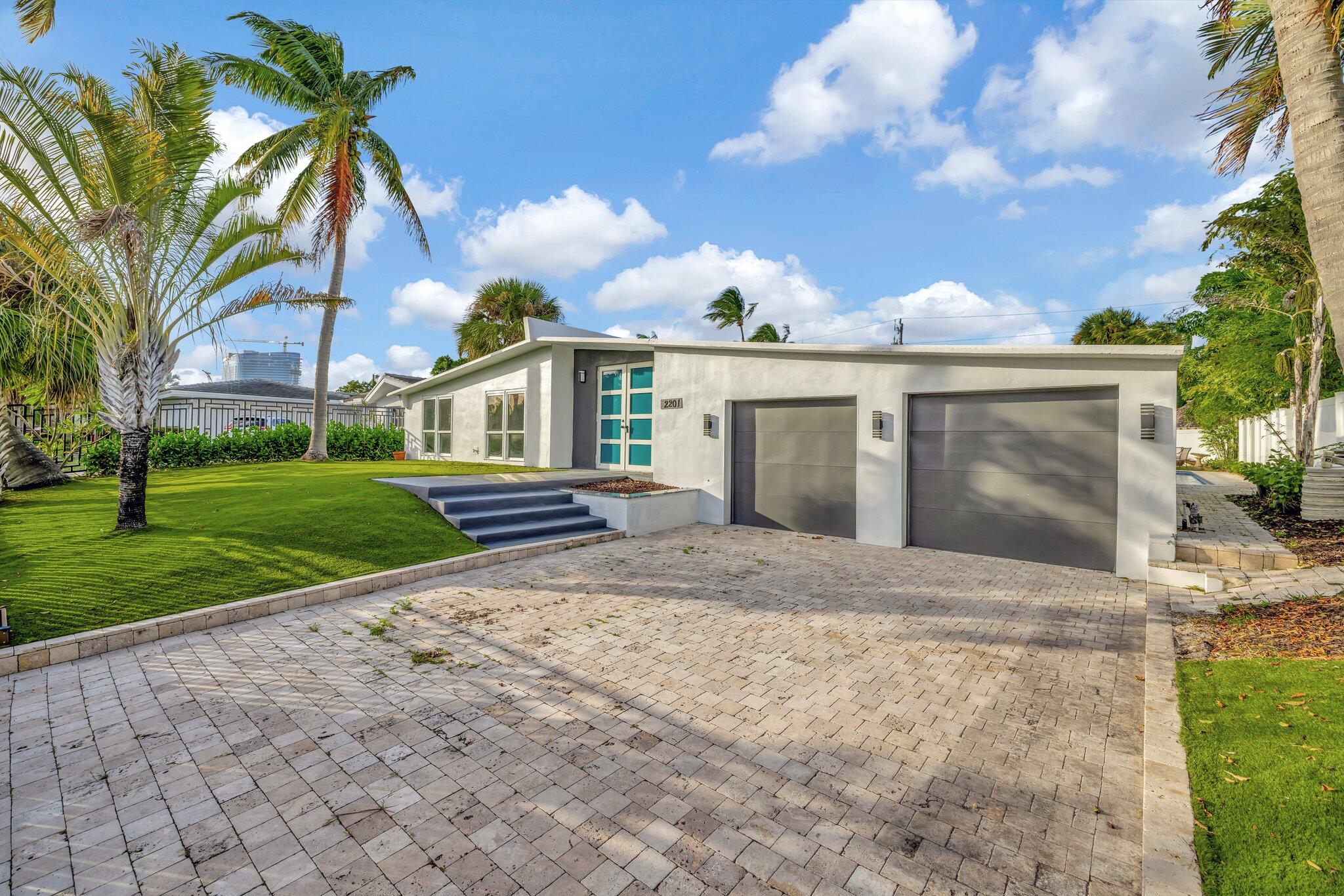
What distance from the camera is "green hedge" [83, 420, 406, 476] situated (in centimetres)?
1377

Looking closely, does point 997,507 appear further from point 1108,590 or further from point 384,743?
point 384,743

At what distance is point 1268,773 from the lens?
8.77 feet

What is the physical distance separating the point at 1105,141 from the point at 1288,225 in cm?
561

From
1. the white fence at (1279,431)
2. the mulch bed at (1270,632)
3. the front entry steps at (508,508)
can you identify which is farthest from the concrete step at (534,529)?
the white fence at (1279,431)

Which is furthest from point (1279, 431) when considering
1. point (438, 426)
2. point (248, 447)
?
point (248, 447)

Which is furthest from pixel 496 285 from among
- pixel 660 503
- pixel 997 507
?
pixel 997 507

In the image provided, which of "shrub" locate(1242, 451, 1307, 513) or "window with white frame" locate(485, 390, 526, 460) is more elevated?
"window with white frame" locate(485, 390, 526, 460)

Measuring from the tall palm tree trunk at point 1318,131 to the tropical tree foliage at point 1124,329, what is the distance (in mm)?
29628

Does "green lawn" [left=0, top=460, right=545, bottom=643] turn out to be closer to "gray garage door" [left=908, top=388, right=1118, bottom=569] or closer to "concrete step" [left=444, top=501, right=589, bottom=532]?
"concrete step" [left=444, top=501, right=589, bottom=532]

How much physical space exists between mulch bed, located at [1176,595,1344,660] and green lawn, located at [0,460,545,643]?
25.9 ft

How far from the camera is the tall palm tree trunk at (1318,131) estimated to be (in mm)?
3867

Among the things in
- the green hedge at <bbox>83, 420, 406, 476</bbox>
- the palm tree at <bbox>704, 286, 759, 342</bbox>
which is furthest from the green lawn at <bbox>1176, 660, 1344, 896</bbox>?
the palm tree at <bbox>704, 286, 759, 342</bbox>

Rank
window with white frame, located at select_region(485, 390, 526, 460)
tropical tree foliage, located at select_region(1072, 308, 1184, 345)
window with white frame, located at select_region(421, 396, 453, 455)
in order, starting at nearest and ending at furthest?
window with white frame, located at select_region(485, 390, 526, 460), window with white frame, located at select_region(421, 396, 453, 455), tropical tree foliage, located at select_region(1072, 308, 1184, 345)

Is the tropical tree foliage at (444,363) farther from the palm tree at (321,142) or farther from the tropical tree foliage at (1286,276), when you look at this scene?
the tropical tree foliage at (1286,276)
